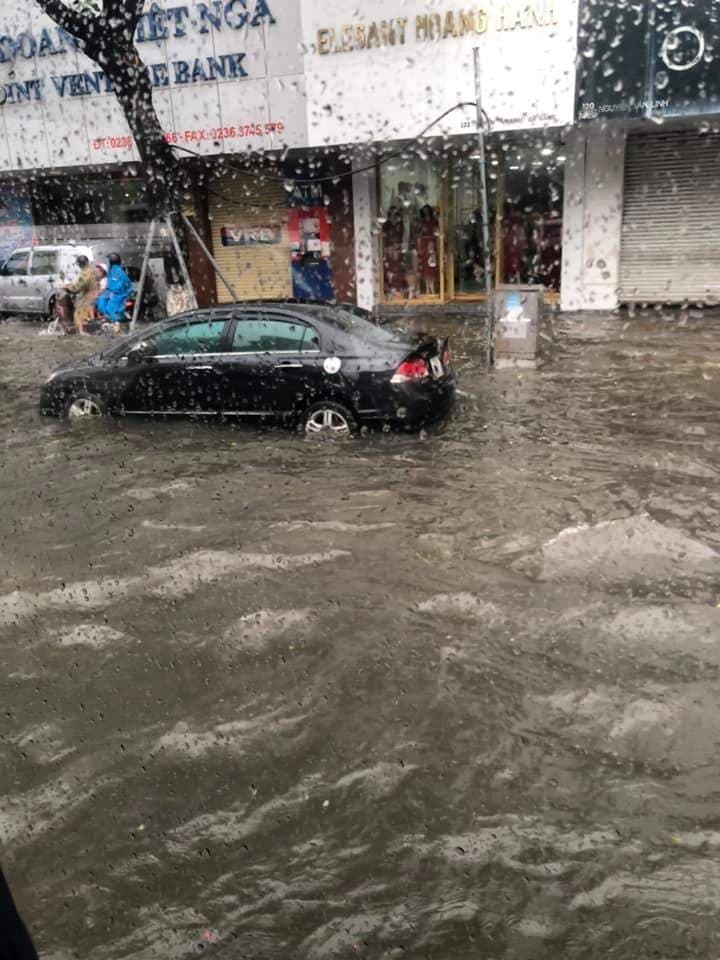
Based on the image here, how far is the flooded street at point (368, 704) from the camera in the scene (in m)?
2.94

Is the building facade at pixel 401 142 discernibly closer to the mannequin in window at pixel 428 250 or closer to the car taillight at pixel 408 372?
the mannequin in window at pixel 428 250

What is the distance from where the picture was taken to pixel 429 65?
44.2 feet

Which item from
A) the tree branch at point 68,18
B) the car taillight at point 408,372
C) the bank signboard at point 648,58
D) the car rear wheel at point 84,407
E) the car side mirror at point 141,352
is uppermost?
the tree branch at point 68,18

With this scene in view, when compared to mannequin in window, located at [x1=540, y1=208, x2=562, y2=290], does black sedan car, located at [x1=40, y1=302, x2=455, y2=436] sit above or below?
below

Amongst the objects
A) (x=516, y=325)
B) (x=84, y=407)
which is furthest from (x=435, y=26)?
(x=84, y=407)

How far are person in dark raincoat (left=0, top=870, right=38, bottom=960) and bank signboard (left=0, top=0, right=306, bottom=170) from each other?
15136 millimetres

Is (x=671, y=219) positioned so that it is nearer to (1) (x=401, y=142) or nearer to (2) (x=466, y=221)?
(2) (x=466, y=221)

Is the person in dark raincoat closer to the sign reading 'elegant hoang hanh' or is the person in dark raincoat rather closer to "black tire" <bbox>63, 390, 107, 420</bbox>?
"black tire" <bbox>63, 390, 107, 420</bbox>

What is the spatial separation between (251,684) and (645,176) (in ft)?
44.9

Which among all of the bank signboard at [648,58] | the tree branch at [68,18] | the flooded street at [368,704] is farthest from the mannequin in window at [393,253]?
the flooded street at [368,704]

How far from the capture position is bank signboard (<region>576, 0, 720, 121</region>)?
11852 millimetres

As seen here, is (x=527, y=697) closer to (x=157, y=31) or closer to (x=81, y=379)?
(x=81, y=379)

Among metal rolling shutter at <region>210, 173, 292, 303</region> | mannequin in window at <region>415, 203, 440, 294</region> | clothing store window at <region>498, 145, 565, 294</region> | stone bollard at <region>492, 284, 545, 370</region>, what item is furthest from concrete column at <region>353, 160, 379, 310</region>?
stone bollard at <region>492, 284, 545, 370</region>

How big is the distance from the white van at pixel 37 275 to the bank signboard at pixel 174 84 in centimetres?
177
